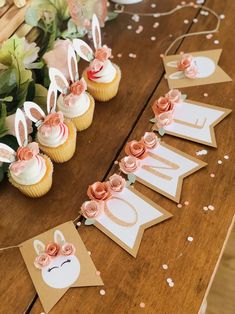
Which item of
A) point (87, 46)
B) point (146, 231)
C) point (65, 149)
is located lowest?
point (146, 231)

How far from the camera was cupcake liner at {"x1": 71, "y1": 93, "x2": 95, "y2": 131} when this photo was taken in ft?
3.48

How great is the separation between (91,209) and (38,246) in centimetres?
13

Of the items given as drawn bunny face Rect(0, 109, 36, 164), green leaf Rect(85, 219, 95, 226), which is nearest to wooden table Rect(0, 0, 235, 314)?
green leaf Rect(85, 219, 95, 226)

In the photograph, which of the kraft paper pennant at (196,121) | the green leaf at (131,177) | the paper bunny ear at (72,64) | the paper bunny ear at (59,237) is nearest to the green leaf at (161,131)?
the kraft paper pennant at (196,121)

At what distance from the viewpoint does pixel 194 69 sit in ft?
3.86

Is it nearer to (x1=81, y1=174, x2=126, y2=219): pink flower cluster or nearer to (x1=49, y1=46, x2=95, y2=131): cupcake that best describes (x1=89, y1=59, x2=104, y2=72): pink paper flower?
(x1=49, y1=46, x2=95, y2=131): cupcake

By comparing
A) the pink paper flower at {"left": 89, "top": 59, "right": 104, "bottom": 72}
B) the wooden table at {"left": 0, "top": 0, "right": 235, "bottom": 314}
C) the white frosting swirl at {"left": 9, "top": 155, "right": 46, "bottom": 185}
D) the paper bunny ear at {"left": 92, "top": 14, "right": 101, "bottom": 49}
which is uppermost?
the paper bunny ear at {"left": 92, "top": 14, "right": 101, "bottom": 49}

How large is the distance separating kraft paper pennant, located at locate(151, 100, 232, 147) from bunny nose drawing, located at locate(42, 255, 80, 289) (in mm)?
387

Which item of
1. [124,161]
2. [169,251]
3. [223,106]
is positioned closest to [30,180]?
[124,161]

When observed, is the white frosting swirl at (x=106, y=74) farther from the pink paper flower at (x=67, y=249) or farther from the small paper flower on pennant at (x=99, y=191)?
the pink paper flower at (x=67, y=249)

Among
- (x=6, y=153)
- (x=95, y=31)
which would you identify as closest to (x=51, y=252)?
(x=6, y=153)

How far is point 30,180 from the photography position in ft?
3.10

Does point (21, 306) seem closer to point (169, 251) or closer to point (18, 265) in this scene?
point (18, 265)

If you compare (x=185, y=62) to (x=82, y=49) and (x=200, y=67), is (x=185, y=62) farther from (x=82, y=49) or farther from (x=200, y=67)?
(x=82, y=49)
